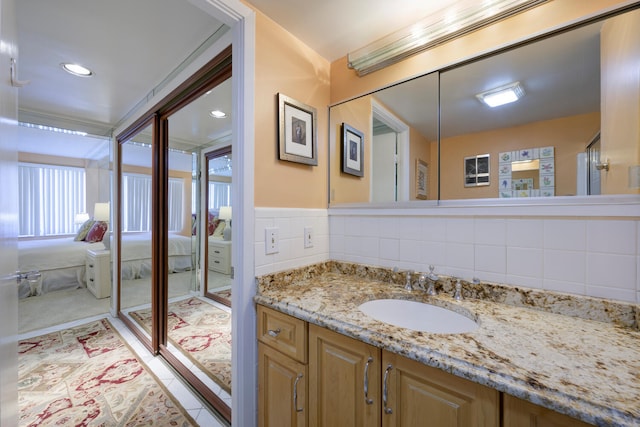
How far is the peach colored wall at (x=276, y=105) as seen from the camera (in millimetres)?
1217

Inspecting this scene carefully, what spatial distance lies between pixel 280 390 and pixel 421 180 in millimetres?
1144

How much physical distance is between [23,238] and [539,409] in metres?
7.78

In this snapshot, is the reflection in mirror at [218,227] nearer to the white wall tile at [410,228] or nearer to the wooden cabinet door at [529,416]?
the white wall tile at [410,228]

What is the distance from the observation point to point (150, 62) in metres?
1.76

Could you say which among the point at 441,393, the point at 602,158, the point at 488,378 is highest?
the point at 602,158

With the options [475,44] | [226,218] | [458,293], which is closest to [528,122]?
[475,44]

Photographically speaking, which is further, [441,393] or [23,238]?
[23,238]

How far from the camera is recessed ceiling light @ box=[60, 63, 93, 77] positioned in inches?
71.6

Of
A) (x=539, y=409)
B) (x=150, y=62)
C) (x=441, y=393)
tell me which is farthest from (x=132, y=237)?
(x=539, y=409)

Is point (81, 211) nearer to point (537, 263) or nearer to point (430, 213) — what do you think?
point (430, 213)

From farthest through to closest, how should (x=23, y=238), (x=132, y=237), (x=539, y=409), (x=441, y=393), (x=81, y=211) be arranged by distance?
(x=81, y=211), (x=23, y=238), (x=132, y=237), (x=441, y=393), (x=539, y=409)

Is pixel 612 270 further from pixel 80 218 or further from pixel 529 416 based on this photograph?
pixel 80 218

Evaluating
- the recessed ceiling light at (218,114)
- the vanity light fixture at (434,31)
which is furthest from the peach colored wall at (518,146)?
the recessed ceiling light at (218,114)

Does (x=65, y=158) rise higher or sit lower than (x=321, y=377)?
higher
